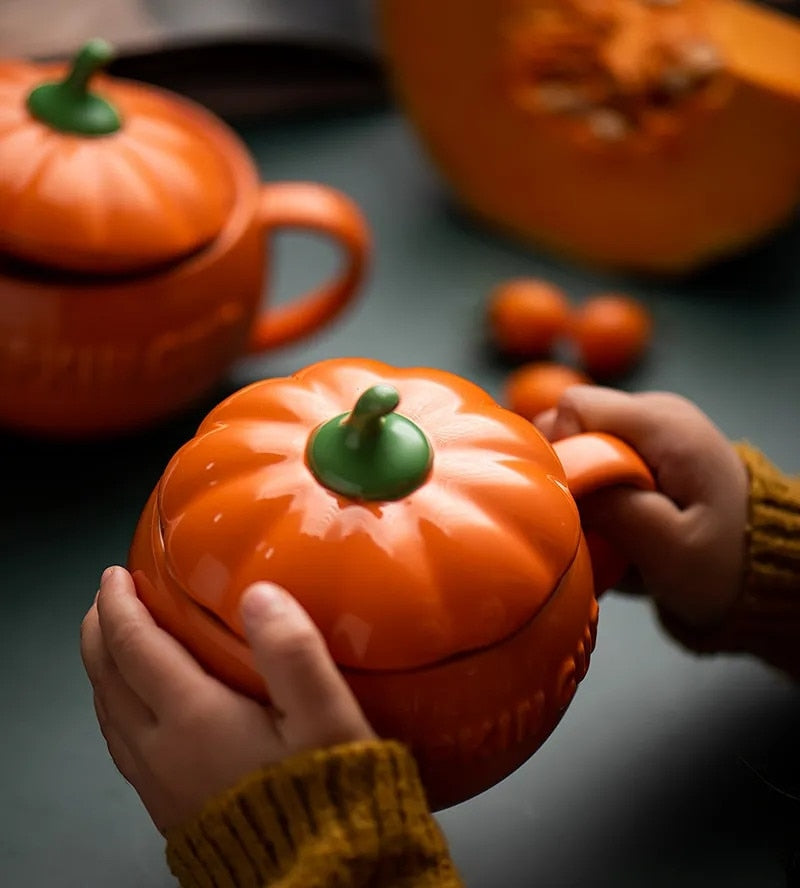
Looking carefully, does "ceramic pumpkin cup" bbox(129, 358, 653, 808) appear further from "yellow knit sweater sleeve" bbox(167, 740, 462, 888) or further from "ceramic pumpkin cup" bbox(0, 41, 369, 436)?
"ceramic pumpkin cup" bbox(0, 41, 369, 436)

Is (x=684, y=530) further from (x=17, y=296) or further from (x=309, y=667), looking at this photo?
(x=17, y=296)

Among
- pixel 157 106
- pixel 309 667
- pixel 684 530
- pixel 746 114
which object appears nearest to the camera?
pixel 309 667

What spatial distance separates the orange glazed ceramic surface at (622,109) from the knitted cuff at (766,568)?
1.10ft

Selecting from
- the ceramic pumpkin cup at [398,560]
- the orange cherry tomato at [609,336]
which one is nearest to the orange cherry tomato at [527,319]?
the orange cherry tomato at [609,336]

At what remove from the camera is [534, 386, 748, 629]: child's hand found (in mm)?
482

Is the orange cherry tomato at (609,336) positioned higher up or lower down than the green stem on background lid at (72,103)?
lower down

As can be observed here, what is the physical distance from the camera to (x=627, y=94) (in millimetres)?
798

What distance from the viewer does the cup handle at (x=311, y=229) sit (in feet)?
2.10

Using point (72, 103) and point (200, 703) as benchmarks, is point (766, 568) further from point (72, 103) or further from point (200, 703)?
point (72, 103)

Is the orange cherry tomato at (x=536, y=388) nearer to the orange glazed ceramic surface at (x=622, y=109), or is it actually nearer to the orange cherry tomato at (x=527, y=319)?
the orange cherry tomato at (x=527, y=319)

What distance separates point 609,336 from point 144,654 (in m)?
0.47

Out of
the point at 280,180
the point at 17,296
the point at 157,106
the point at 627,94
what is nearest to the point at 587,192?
the point at 627,94

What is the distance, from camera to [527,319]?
2.53 feet

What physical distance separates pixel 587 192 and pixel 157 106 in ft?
1.17
